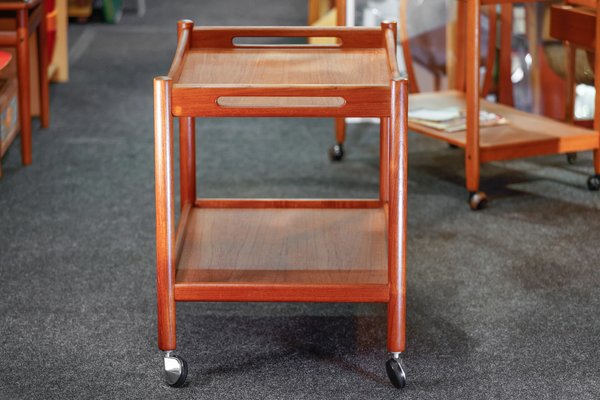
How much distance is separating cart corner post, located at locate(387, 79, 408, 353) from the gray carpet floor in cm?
14

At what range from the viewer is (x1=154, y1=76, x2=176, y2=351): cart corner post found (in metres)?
1.80

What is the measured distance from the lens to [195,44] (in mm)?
2221

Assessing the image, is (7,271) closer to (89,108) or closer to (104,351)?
(104,351)

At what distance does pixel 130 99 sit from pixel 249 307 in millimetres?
2436

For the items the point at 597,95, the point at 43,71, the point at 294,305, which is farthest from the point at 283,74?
the point at 43,71

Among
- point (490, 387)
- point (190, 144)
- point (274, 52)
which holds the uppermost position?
Result: point (274, 52)

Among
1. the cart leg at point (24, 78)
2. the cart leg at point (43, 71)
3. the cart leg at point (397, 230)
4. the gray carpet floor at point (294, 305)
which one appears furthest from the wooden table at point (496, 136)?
the cart leg at point (43, 71)

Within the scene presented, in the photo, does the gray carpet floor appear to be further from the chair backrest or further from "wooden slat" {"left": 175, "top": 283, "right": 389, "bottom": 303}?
the chair backrest

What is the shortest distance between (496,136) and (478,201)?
0.92 ft

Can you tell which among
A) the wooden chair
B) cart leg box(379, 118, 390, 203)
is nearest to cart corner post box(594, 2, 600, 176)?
the wooden chair

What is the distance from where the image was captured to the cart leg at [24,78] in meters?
3.34

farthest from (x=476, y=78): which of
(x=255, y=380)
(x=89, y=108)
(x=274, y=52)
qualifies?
(x=89, y=108)

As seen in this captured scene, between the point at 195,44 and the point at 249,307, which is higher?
the point at 195,44

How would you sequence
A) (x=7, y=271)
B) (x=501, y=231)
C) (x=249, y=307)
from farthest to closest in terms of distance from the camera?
(x=501, y=231)
(x=7, y=271)
(x=249, y=307)
